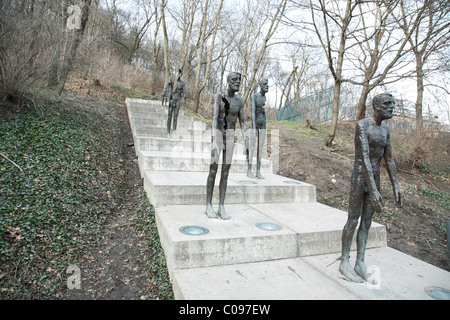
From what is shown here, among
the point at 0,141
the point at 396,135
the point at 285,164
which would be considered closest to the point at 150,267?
the point at 0,141

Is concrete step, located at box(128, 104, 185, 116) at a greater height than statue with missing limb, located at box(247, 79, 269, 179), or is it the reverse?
concrete step, located at box(128, 104, 185, 116)

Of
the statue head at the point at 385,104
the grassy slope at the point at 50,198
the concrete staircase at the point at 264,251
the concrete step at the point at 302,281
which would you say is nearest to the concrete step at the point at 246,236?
the concrete staircase at the point at 264,251

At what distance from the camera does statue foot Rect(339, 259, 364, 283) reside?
293 centimetres

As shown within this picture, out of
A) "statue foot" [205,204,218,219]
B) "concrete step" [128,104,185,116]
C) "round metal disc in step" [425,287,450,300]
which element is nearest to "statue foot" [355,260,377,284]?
"round metal disc in step" [425,287,450,300]

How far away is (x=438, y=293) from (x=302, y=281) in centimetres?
139

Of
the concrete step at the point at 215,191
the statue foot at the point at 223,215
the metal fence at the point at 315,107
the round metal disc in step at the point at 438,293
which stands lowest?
the round metal disc in step at the point at 438,293

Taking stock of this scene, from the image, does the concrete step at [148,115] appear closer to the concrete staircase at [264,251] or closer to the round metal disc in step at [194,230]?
the concrete staircase at [264,251]

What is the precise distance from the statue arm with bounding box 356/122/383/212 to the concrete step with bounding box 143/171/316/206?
2.67 metres

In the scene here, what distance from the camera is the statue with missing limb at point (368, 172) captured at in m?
2.75

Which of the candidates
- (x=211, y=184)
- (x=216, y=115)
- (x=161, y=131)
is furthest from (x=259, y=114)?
(x=161, y=131)

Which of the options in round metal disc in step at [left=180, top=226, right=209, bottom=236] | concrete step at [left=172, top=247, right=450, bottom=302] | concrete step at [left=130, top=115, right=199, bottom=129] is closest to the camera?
concrete step at [left=172, top=247, right=450, bottom=302]

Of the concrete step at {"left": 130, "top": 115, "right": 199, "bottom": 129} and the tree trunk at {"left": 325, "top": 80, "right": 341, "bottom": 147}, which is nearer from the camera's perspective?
the tree trunk at {"left": 325, "top": 80, "right": 341, "bottom": 147}

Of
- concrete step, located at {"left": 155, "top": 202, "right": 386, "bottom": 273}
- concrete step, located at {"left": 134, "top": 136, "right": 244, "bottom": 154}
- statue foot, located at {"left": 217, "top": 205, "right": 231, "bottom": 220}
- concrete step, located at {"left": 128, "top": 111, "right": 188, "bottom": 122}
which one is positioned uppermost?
concrete step, located at {"left": 128, "top": 111, "right": 188, "bottom": 122}

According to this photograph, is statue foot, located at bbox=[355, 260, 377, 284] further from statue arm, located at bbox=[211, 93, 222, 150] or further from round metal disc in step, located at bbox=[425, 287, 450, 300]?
statue arm, located at bbox=[211, 93, 222, 150]
